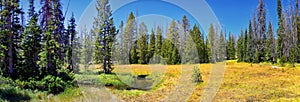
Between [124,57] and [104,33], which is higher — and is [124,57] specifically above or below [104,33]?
below

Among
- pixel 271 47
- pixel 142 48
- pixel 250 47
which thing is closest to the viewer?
pixel 271 47

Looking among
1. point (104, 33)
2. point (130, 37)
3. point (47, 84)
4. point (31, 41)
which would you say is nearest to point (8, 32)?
point (31, 41)

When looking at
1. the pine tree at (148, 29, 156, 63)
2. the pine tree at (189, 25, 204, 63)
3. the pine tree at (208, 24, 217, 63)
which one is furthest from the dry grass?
the pine tree at (208, 24, 217, 63)

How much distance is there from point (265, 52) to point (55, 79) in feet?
181

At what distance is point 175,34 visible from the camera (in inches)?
2655

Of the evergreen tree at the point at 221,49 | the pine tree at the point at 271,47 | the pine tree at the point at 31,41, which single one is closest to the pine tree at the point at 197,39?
the pine tree at the point at 271,47

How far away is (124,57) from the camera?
64125mm

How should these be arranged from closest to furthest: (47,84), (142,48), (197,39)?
(47,84) → (142,48) → (197,39)

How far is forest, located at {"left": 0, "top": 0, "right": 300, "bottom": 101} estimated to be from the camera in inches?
757

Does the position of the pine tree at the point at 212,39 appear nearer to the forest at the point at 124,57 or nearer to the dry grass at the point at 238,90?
the forest at the point at 124,57

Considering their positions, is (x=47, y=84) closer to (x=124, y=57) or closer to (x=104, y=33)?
(x=104, y=33)

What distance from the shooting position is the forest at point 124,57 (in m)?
19.2

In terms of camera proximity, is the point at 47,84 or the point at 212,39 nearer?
the point at 47,84

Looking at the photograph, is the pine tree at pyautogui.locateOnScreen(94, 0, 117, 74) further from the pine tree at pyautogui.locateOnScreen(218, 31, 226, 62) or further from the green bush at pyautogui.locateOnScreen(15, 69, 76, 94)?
the pine tree at pyautogui.locateOnScreen(218, 31, 226, 62)
